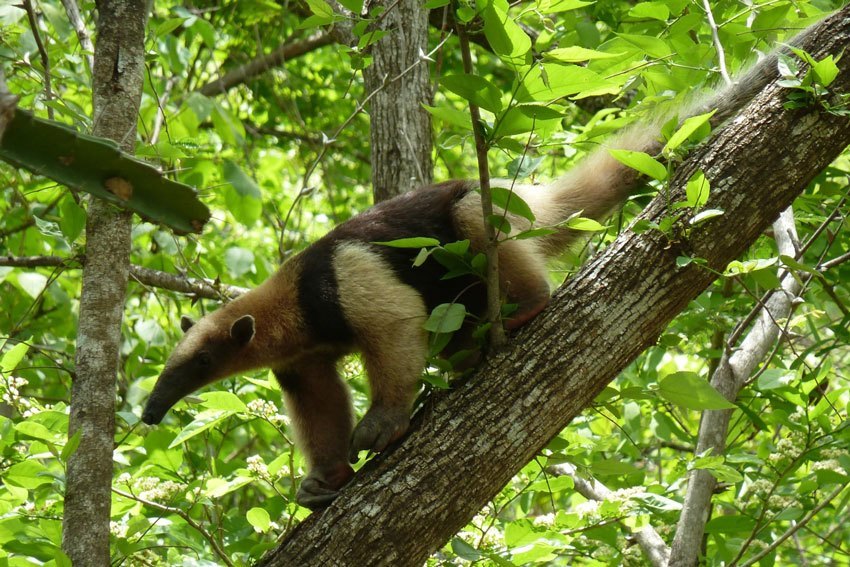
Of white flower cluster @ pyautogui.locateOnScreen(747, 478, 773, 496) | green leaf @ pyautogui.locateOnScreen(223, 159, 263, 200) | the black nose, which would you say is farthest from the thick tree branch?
white flower cluster @ pyautogui.locateOnScreen(747, 478, 773, 496)

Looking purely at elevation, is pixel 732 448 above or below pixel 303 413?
below

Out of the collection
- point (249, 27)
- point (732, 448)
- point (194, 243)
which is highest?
point (249, 27)

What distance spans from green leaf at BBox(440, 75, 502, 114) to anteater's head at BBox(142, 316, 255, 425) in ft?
7.50

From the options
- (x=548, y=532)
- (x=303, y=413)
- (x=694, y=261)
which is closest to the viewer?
(x=694, y=261)

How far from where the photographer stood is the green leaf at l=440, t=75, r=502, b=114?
293cm

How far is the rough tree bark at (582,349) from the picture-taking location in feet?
11.6

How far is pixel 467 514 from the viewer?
3.58 m

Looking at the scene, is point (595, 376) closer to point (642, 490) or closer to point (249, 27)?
point (642, 490)

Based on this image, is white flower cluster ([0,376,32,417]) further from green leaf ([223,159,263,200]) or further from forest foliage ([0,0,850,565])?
green leaf ([223,159,263,200])

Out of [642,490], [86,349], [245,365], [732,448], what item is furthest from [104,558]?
[732,448]

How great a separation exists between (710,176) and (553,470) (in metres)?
2.35

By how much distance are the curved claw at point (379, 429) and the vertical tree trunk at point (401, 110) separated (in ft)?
5.71

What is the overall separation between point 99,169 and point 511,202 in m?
1.40

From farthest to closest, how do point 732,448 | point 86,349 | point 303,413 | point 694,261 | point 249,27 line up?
point 249,27 < point 732,448 < point 303,413 < point 86,349 < point 694,261
